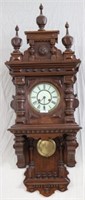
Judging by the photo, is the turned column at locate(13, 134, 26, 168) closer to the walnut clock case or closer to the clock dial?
the walnut clock case

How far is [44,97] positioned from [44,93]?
2 centimetres

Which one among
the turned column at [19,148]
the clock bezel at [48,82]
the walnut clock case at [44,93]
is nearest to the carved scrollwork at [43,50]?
the walnut clock case at [44,93]

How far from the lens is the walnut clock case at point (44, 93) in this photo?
50.4 inches

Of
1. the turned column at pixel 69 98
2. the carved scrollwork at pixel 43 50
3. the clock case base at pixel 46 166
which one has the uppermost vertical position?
the carved scrollwork at pixel 43 50

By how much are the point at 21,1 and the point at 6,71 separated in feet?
1.06

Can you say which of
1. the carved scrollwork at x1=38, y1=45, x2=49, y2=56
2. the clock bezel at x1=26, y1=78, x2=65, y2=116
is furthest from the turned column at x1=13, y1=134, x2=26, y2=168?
the carved scrollwork at x1=38, y1=45, x2=49, y2=56

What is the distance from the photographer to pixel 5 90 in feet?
4.79

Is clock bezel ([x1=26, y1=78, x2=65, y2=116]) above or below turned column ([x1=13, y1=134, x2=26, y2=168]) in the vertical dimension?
above

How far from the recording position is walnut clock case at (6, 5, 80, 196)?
1279 mm

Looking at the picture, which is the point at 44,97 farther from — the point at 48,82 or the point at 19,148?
the point at 19,148

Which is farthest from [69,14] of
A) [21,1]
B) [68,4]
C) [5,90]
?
[5,90]

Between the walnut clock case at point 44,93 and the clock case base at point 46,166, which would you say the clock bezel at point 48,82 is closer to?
the walnut clock case at point 44,93

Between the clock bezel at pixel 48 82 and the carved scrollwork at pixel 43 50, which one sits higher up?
the carved scrollwork at pixel 43 50

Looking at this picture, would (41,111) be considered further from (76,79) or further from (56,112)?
(76,79)
